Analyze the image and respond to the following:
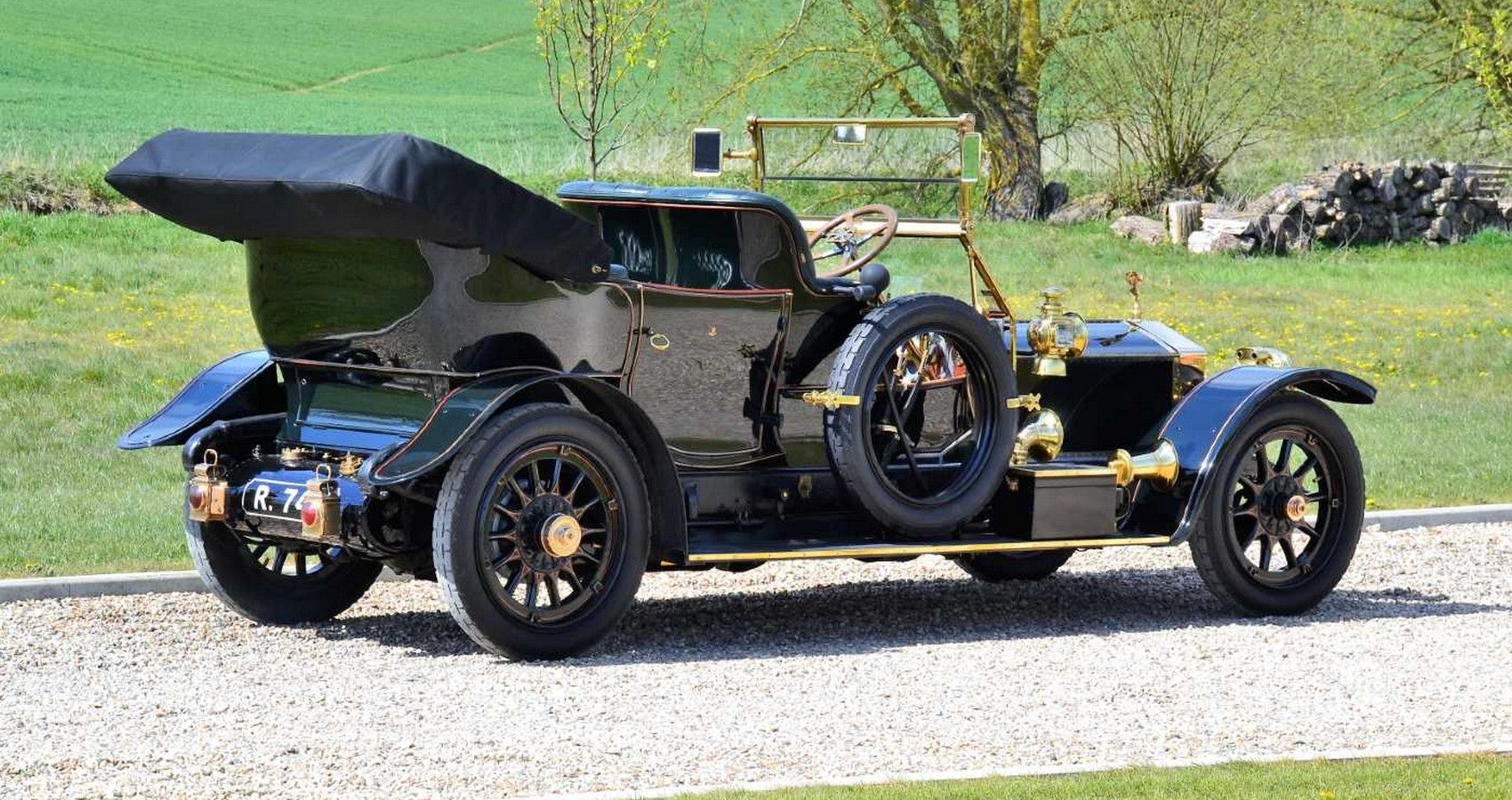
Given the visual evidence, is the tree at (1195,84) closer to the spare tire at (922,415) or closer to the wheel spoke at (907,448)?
the spare tire at (922,415)

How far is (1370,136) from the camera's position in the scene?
25.5 m

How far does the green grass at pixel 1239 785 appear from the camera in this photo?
4.92 metres

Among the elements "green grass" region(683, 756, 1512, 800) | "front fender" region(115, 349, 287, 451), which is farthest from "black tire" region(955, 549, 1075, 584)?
"green grass" region(683, 756, 1512, 800)

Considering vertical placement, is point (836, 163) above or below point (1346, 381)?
above

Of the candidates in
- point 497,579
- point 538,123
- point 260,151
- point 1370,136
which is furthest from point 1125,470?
point 538,123

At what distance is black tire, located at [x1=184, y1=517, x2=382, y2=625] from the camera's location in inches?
291

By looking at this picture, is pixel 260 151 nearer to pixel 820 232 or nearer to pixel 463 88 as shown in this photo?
pixel 820 232

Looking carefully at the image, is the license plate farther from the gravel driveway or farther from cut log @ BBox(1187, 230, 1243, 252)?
cut log @ BBox(1187, 230, 1243, 252)

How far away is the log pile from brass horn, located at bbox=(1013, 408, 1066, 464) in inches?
549

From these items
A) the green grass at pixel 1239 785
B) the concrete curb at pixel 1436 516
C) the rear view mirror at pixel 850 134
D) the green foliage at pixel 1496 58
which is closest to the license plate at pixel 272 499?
the green grass at pixel 1239 785

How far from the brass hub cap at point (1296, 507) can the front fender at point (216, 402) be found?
13.0 feet

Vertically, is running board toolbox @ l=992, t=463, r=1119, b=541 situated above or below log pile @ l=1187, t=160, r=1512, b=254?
below

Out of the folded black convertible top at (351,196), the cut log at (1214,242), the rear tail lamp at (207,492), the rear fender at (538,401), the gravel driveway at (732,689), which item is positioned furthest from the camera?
the cut log at (1214,242)

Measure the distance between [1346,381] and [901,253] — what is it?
1.90 m
